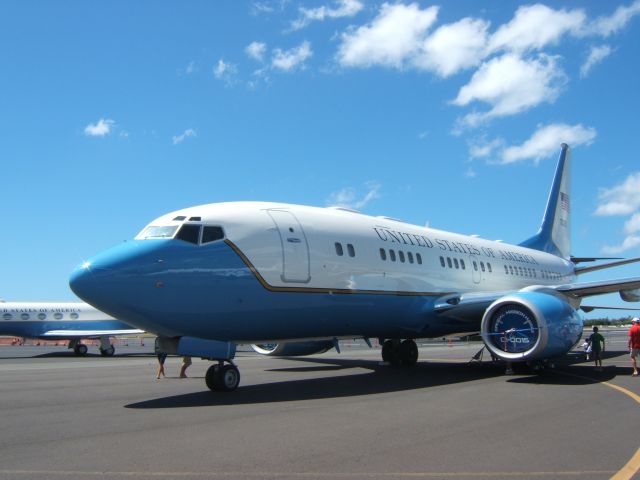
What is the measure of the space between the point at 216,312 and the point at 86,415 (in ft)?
8.46

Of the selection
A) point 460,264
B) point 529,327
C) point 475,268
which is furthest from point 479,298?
point 475,268

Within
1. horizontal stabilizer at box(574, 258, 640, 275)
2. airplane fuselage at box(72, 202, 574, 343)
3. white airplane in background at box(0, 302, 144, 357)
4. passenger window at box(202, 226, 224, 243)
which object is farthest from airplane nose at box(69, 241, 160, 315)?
white airplane in background at box(0, 302, 144, 357)

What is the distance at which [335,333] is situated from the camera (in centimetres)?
1308

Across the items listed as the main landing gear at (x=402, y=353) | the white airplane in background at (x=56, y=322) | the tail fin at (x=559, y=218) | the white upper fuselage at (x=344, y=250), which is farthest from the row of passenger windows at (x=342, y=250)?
the white airplane in background at (x=56, y=322)

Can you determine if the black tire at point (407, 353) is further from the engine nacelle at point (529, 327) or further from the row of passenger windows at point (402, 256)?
the engine nacelle at point (529, 327)

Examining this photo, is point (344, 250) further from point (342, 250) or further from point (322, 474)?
point (322, 474)

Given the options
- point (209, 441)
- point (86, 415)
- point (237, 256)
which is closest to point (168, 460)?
point (209, 441)

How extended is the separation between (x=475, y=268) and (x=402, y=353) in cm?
350

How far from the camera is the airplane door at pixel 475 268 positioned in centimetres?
1836

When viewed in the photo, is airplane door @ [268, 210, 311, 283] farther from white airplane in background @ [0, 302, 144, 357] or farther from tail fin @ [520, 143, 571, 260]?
white airplane in background @ [0, 302, 144, 357]

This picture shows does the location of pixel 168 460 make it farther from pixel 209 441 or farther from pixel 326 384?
pixel 326 384

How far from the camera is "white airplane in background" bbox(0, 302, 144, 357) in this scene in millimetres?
36594

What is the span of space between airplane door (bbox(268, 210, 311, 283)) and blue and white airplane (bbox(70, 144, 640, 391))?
29 mm

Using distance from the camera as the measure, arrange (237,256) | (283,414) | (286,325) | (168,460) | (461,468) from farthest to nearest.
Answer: (286,325)
(237,256)
(283,414)
(168,460)
(461,468)
